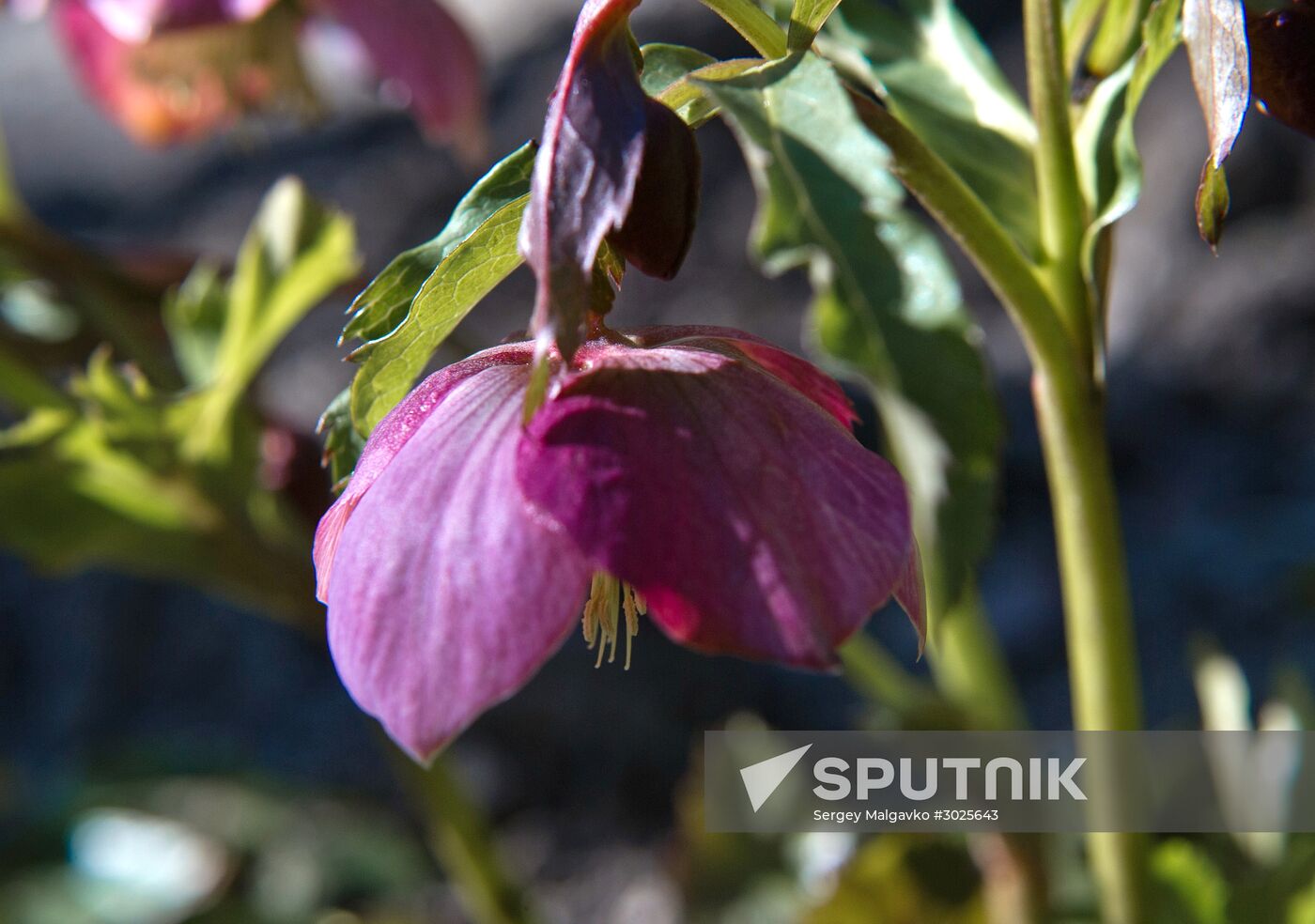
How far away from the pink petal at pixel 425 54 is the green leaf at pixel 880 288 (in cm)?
36

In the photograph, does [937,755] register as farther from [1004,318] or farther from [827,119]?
[1004,318]

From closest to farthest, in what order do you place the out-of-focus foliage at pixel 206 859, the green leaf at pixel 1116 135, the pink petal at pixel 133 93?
the green leaf at pixel 1116 135 < the pink petal at pixel 133 93 < the out-of-focus foliage at pixel 206 859

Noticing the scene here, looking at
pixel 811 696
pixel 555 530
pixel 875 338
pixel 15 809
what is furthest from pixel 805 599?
pixel 15 809

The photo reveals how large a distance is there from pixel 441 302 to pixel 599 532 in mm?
89

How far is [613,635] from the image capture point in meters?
0.33

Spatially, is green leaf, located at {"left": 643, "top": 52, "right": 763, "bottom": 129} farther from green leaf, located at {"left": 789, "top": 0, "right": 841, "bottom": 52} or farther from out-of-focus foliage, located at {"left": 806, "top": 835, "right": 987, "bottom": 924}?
out-of-focus foliage, located at {"left": 806, "top": 835, "right": 987, "bottom": 924}

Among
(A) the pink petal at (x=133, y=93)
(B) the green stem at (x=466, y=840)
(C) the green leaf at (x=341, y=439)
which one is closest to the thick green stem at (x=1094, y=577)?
(C) the green leaf at (x=341, y=439)

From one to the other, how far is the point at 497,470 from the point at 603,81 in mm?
95

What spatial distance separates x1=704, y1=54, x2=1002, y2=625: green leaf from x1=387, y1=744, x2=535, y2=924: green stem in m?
0.36

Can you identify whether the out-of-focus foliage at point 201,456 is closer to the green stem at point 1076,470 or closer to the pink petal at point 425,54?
the pink petal at point 425,54

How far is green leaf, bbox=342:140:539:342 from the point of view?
1.02 ft

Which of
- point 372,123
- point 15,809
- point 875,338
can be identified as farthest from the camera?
point 372,123

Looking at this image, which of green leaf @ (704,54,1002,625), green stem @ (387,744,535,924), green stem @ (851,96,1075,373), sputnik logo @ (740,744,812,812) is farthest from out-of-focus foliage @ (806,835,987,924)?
green stem @ (851,96,1075,373)

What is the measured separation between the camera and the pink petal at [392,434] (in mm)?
302
